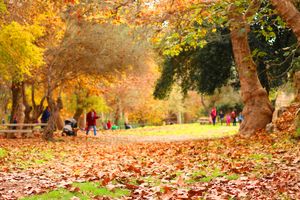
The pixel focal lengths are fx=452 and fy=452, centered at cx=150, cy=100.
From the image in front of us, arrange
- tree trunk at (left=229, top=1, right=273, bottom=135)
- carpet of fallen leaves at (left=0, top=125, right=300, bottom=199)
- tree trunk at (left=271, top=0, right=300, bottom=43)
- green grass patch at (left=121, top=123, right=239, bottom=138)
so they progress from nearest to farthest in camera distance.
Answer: carpet of fallen leaves at (left=0, top=125, right=300, bottom=199), tree trunk at (left=271, top=0, right=300, bottom=43), tree trunk at (left=229, top=1, right=273, bottom=135), green grass patch at (left=121, top=123, right=239, bottom=138)

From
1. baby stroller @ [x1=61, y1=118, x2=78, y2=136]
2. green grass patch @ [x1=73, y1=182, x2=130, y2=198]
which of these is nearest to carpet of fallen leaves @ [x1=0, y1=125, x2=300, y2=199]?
green grass patch @ [x1=73, y1=182, x2=130, y2=198]

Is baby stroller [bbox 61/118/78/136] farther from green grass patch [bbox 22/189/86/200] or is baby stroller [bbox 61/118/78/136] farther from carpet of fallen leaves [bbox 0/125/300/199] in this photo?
green grass patch [bbox 22/189/86/200]

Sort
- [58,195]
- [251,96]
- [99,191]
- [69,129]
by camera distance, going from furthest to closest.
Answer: [69,129]
[251,96]
[99,191]
[58,195]

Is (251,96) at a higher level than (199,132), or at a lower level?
higher

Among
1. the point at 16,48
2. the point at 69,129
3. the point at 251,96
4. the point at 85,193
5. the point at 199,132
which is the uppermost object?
the point at 16,48

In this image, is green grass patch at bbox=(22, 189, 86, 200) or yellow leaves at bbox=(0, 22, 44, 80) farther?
yellow leaves at bbox=(0, 22, 44, 80)

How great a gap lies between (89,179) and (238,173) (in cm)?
312

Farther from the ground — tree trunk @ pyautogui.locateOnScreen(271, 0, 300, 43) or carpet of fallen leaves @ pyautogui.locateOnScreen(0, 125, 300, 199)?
tree trunk @ pyautogui.locateOnScreen(271, 0, 300, 43)

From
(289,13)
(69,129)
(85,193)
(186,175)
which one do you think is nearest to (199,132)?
(69,129)

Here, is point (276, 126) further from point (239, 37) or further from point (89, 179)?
point (89, 179)

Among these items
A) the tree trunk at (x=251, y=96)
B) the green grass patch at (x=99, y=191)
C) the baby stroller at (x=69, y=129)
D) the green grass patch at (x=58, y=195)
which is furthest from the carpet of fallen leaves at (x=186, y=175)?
the baby stroller at (x=69, y=129)

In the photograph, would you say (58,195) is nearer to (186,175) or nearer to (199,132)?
(186,175)

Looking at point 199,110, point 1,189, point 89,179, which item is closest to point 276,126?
point 89,179

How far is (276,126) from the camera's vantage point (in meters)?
18.6
